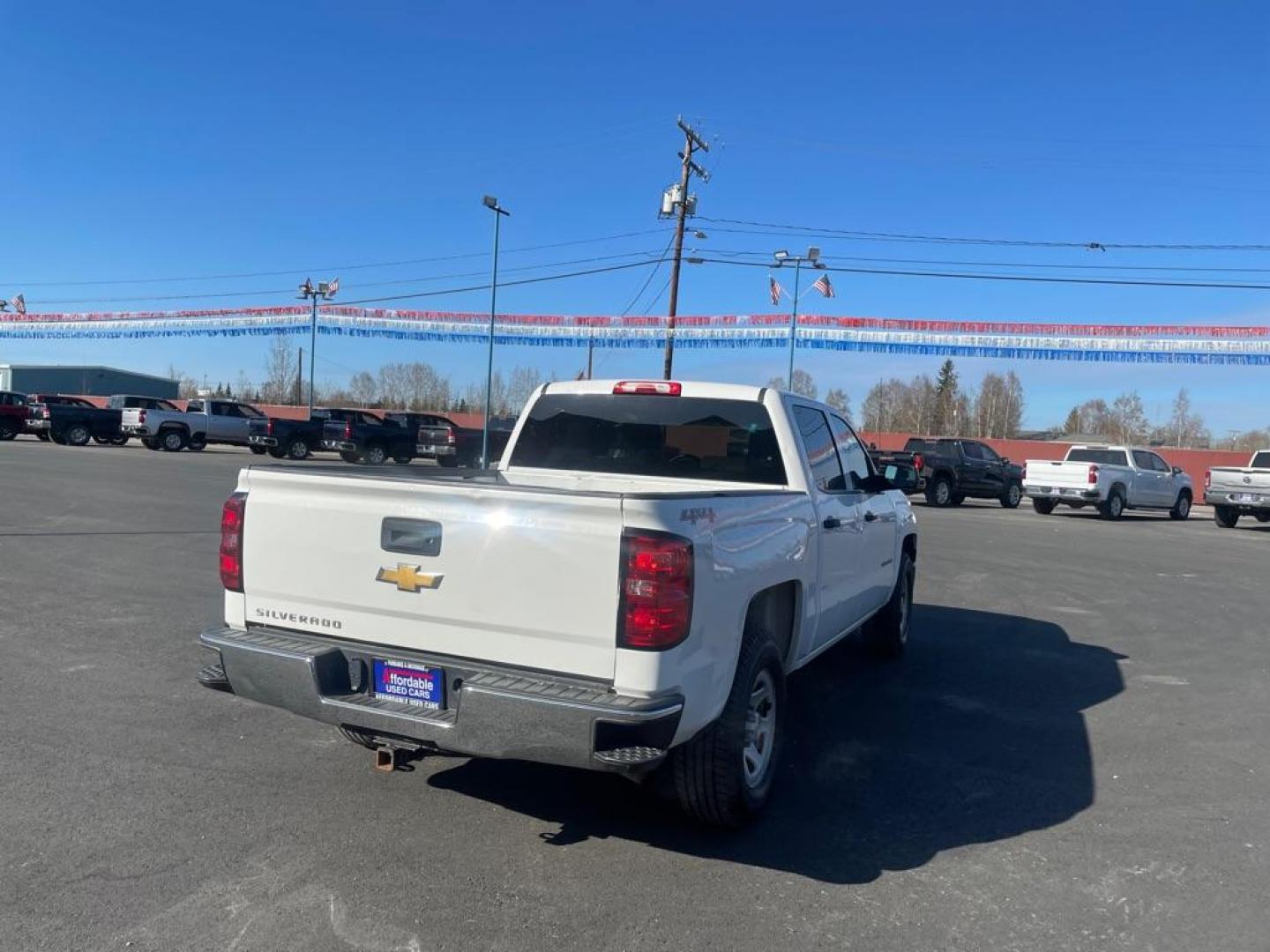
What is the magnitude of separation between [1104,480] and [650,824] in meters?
22.2

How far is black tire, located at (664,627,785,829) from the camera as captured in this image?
12.8 feet

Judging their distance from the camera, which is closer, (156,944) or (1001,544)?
(156,944)

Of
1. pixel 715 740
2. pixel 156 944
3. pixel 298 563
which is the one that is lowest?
pixel 156 944

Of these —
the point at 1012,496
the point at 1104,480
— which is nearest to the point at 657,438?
the point at 1104,480

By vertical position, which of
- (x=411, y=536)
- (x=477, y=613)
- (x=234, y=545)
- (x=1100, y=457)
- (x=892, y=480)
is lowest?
(x=477, y=613)

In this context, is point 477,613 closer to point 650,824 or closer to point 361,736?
point 361,736

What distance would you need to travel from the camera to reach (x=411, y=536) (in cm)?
379

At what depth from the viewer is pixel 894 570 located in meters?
7.09

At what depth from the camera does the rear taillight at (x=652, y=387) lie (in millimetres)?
5562

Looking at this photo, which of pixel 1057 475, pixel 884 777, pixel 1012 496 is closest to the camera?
pixel 884 777

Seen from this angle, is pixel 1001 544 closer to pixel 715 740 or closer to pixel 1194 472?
pixel 715 740

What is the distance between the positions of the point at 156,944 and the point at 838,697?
4319 millimetres

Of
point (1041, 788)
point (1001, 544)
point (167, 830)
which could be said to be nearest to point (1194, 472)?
point (1001, 544)

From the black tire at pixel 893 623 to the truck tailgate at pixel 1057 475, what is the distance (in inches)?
702
